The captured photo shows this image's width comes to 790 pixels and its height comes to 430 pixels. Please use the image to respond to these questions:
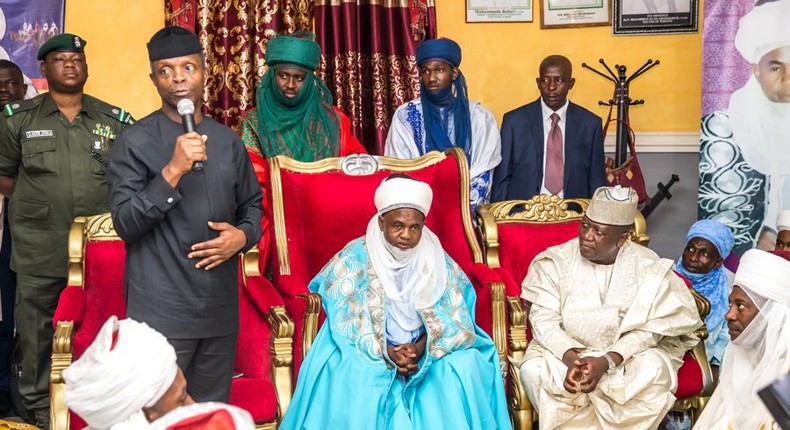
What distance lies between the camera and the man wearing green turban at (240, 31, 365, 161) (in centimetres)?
499

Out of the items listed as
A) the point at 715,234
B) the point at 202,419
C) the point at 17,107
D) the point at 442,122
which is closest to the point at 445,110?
the point at 442,122

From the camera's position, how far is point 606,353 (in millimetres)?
4297

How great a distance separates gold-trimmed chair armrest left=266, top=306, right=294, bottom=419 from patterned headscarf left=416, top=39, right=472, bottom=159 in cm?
171

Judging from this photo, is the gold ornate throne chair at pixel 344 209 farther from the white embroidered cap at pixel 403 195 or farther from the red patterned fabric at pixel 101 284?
the red patterned fabric at pixel 101 284

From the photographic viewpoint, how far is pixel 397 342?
4.27m

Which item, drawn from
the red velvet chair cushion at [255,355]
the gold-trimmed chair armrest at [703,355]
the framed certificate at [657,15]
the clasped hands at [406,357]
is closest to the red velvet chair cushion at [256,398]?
the red velvet chair cushion at [255,355]

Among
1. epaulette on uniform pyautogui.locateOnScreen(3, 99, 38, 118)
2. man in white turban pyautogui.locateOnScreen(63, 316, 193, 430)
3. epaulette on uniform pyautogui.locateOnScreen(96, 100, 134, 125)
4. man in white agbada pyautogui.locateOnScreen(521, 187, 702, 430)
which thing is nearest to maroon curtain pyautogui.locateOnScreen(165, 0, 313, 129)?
epaulette on uniform pyautogui.locateOnScreen(96, 100, 134, 125)

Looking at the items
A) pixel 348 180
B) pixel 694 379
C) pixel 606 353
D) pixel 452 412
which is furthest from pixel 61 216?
pixel 694 379

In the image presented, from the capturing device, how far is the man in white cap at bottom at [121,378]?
7.38 feet

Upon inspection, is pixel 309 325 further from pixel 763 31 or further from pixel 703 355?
pixel 763 31

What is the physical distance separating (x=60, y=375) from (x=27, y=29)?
9.39 ft

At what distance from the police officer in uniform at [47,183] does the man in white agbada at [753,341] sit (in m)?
2.90

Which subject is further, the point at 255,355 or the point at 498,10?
the point at 498,10

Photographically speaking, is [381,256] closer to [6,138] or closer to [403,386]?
[403,386]
